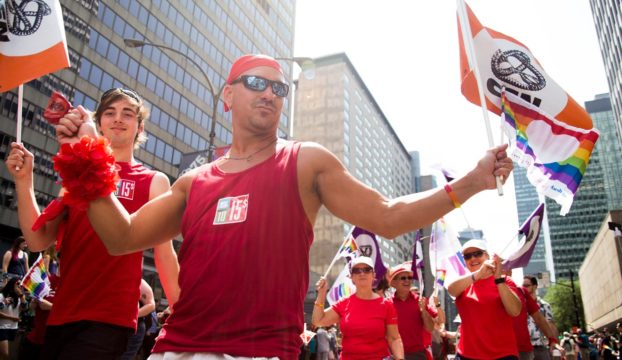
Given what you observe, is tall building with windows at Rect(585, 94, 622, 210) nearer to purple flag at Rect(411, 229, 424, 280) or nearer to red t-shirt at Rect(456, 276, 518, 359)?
purple flag at Rect(411, 229, 424, 280)

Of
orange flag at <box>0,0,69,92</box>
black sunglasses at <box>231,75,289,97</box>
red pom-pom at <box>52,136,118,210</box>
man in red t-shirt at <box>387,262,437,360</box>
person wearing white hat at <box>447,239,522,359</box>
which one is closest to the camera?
red pom-pom at <box>52,136,118,210</box>

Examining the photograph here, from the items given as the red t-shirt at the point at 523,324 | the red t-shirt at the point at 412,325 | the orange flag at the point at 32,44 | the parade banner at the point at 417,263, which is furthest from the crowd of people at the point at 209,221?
the parade banner at the point at 417,263

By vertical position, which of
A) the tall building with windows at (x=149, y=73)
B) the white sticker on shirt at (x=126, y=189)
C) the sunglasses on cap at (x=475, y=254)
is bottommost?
the white sticker on shirt at (x=126, y=189)

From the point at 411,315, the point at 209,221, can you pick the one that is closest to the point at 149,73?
the point at 411,315

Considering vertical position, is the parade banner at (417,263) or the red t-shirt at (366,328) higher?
the parade banner at (417,263)

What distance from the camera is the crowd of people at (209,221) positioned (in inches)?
74.3

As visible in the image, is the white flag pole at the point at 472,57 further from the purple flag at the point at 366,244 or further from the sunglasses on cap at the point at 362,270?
the purple flag at the point at 366,244

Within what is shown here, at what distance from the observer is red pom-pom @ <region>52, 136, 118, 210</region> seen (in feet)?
6.59

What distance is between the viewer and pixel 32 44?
3588 millimetres

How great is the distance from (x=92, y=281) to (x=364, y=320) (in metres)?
3.74

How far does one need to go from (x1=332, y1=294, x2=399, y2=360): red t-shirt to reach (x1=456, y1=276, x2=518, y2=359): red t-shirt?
0.87 metres

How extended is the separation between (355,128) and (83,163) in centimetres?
10840

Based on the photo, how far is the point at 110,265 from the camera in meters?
2.81

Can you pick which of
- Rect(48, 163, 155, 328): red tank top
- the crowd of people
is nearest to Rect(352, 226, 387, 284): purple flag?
the crowd of people
